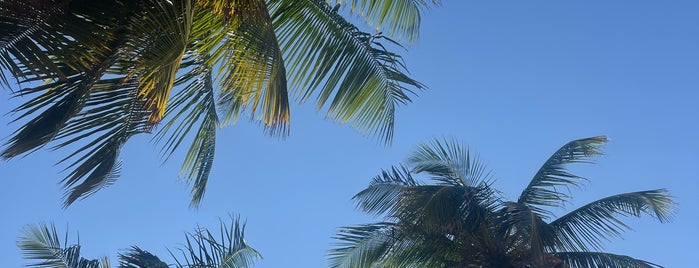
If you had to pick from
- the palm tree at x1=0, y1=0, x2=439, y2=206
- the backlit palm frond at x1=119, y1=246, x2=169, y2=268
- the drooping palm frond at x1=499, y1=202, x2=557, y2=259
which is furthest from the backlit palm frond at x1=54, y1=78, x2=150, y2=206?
the drooping palm frond at x1=499, y1=202, x2=557, y2=259

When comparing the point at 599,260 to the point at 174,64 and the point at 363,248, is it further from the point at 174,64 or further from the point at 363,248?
the point at 174,64

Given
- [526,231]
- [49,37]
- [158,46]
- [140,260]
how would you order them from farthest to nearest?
[526,231]
[140,260]
[158,46]
[49,37]

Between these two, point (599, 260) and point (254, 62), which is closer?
point (254, 62)

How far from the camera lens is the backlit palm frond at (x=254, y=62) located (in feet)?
21.3

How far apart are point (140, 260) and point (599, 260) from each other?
27.3 feet

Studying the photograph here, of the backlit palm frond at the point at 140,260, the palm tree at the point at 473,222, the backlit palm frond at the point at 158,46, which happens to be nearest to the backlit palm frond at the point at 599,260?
the palm tree at the point at 473,222

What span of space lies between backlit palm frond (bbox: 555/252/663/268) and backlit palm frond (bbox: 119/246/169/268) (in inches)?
297

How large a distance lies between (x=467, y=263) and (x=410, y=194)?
1635 millimetres

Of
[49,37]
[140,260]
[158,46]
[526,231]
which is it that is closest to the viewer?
[49,37]

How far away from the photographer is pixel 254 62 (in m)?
6.78

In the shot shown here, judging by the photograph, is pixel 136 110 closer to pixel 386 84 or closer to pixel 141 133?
pixel 141 133

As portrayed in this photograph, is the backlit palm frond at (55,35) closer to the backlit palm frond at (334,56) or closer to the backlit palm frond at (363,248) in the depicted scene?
the backlit palm frond at (334,56)

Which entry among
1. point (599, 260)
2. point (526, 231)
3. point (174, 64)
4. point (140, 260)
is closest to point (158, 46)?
point (174, 64)

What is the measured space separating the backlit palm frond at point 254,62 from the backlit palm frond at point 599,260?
986 centimetres
